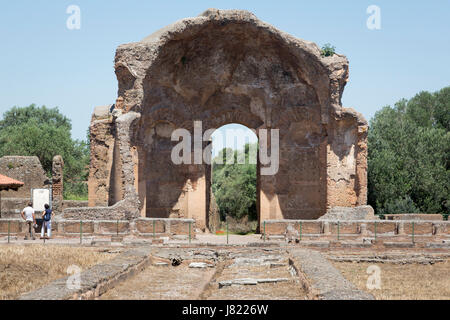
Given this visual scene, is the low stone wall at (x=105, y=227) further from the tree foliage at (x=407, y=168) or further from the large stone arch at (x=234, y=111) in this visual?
the tree foliage at (x=407, y=168)

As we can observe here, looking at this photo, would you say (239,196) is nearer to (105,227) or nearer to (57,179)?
(57,179)

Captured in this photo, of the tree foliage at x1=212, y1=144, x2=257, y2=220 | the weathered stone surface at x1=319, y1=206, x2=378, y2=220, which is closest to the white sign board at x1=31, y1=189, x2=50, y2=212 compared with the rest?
the weathered stone surface at x1=319, y1=206, x2=378, y2=220

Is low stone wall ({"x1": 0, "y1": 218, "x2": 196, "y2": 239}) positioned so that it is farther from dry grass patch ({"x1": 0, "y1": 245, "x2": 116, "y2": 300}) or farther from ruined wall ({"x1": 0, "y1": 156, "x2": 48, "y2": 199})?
ruined wall ({"x1": 0, "y1": 156, "x2": 48, "y2": 199})

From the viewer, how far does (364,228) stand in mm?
17672

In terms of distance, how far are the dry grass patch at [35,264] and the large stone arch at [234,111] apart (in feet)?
18.5

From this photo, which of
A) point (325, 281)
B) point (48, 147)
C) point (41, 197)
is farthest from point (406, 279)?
point (48, 147)

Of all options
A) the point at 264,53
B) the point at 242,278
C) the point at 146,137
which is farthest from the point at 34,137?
the point at 242,278

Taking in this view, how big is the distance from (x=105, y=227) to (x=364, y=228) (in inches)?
304

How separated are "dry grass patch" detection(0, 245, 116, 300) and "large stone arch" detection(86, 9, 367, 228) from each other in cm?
563

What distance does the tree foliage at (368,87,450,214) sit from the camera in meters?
29.8

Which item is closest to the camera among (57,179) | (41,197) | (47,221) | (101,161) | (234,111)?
(47,221)

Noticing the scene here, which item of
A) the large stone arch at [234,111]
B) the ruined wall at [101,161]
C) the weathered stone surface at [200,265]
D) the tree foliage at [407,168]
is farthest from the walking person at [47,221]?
the tree foliage at [407,168]

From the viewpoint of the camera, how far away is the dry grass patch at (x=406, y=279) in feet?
32.4

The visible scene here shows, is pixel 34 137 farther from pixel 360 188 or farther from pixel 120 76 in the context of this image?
pixel 360 188
